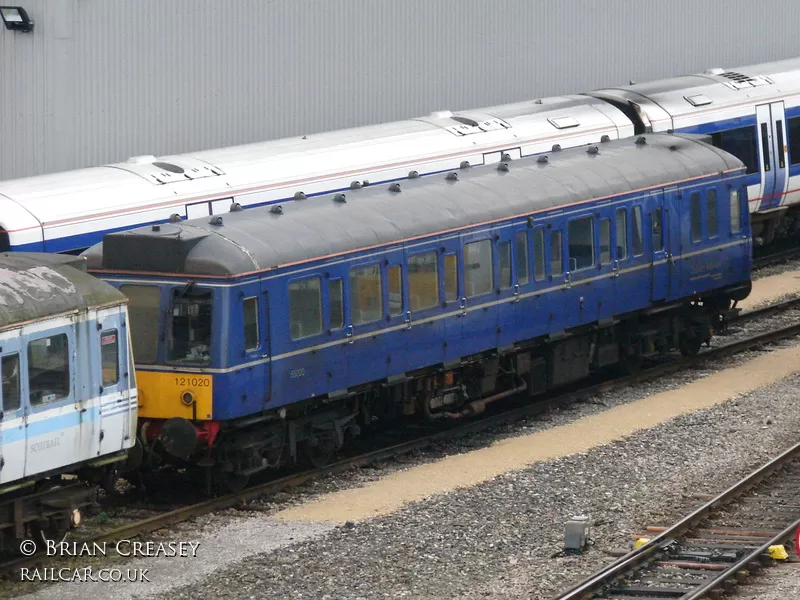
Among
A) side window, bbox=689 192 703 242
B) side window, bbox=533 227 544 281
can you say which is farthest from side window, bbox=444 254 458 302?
side window, bbox=689 192 703 242

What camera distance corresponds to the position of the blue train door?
2259cm

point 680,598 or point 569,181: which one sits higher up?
point 569,181

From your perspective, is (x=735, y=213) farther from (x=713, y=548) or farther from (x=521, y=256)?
(x=713, y=548)

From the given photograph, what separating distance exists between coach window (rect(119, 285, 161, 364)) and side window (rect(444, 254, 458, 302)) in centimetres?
395

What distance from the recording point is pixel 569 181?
70.9ft

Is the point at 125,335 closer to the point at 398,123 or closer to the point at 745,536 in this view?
the point at 745,536

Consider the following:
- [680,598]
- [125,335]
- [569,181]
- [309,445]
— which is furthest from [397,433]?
[680,598]

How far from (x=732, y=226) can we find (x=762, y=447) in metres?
5.56

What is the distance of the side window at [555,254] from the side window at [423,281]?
2.26 m

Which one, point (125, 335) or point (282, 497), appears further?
point (282, 497)

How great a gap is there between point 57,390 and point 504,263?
23.6ft

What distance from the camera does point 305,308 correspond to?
17.5 meters

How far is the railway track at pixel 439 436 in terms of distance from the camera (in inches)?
621

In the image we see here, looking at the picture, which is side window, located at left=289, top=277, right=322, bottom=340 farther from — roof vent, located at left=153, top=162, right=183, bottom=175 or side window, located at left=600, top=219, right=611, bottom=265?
side window, located at left=600, top=219, right=611, bottom=265
